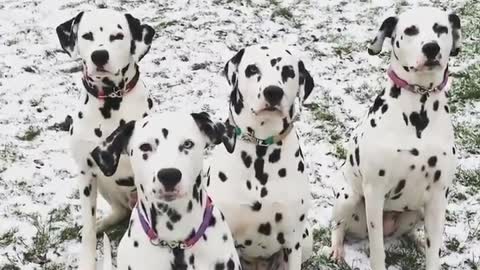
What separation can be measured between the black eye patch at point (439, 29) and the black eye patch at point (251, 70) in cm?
124

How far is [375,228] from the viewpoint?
5.80m

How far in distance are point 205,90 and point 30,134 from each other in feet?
6.33

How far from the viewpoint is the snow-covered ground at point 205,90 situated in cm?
636

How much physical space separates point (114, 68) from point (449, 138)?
7.65 feet

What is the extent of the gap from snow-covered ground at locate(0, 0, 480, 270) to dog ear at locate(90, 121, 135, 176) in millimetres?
1873

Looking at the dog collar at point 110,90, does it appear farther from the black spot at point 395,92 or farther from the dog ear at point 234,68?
the black spot at point 395,92

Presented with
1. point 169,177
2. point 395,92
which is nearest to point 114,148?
point 169,177

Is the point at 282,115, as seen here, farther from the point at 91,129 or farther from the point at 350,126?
the point at 350,126

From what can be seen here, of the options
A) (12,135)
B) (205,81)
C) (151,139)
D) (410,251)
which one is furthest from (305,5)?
(151,139)

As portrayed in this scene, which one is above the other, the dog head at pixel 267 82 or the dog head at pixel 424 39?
the dog head at pixel 424 39

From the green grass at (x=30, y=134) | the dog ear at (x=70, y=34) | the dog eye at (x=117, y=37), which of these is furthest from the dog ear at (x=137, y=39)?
the green grass at (x=30, y=134)

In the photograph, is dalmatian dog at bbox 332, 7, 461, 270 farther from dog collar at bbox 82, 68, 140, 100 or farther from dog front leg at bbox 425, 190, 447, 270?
dog collar at bbox 82, 68, 140, 100

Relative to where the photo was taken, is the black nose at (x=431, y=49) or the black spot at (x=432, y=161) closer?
the black nose at (x=431, y=49)

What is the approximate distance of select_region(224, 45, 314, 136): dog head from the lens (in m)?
5.05
